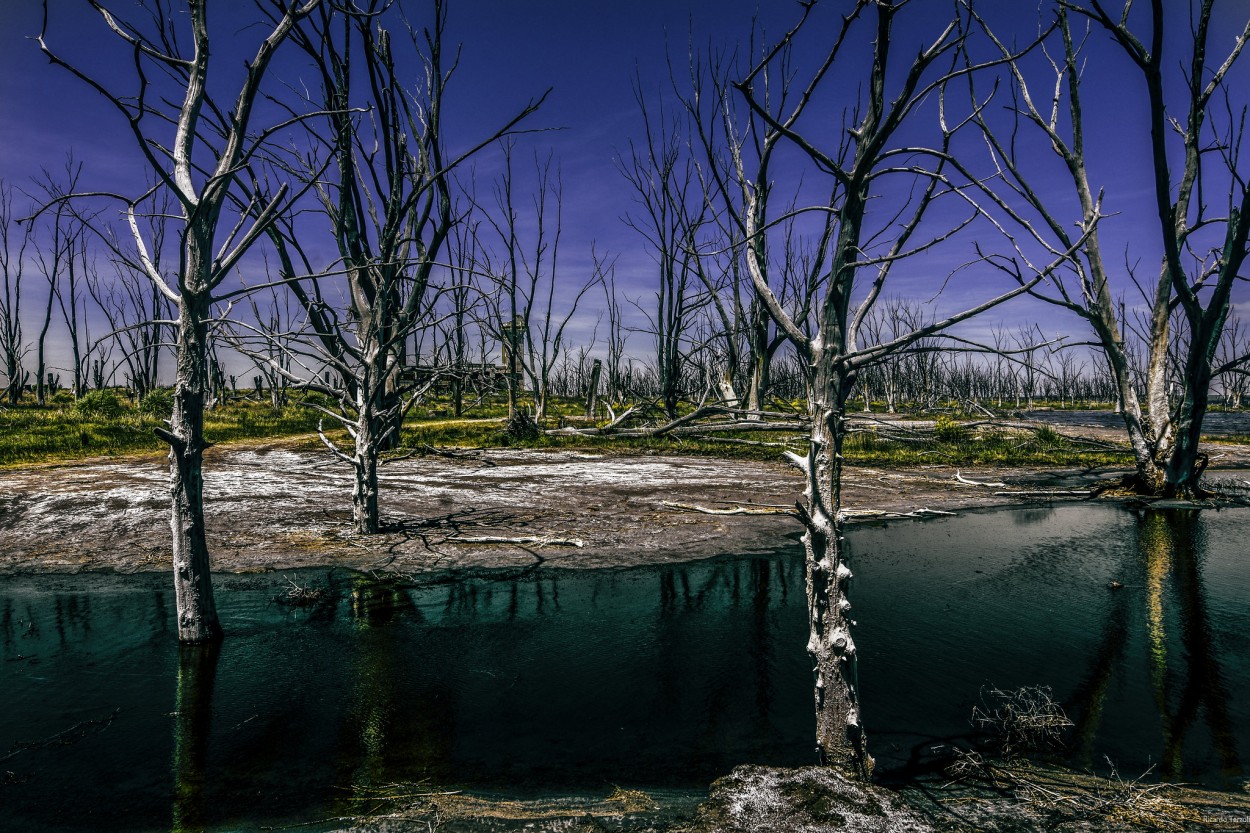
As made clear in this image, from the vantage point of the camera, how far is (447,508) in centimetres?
845

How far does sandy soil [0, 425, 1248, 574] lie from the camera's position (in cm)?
635

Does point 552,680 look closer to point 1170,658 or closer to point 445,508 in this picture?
point 1170,658

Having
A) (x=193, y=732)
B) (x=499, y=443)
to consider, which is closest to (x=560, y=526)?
(x=193, y=732)

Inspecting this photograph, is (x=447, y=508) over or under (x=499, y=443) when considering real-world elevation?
under

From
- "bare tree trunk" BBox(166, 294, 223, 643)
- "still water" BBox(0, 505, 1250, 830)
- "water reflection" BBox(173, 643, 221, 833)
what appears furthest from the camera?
"bare tree trunk" BBox(166, 294, 223, 643)

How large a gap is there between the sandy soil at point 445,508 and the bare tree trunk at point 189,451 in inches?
73.2

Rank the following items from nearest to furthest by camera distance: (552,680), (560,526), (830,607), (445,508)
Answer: (830,607) → (552,680) → (560,526) → (445,508)

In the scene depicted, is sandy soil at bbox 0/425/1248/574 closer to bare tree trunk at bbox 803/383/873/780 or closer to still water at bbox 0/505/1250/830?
still water at bbox 0/505/1250/830

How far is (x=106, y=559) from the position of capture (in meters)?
6.11

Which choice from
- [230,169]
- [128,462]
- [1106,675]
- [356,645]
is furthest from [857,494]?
[128,462]

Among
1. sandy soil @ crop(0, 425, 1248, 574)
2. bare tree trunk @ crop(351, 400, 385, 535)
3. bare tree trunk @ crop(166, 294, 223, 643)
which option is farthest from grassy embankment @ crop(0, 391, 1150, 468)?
bare tree trunk @ crop(166, 294, 223, 643)

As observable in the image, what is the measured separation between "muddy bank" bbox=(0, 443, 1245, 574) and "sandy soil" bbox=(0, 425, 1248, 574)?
0.02m

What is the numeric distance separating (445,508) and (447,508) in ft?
0.08

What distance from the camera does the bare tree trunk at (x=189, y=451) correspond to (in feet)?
13.0
